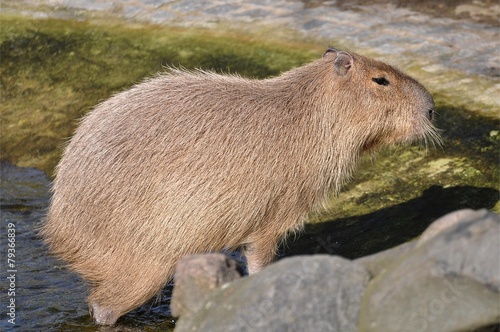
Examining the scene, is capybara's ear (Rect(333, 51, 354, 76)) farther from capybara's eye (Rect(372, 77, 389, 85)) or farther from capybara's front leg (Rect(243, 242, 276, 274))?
capybara's front leg (Rect(243, 242, 276, 274))

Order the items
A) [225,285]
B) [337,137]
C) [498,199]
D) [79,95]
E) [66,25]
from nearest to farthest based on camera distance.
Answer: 1. [225,285]
2. [337,137]
3. [498,199]
4. [79,95]
5. [66,25]

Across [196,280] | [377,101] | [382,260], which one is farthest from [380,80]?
[196,280]

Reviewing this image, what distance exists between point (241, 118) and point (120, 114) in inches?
23.8

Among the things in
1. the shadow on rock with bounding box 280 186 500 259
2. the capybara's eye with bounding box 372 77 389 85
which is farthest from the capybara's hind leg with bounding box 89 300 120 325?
the capybara's eye with bounding box 372 77 389 85

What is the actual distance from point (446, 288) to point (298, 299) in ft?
1.53

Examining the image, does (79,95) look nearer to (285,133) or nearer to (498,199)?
(285,133)

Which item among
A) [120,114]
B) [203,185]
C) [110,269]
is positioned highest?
[120,114]

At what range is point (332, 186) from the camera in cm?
517

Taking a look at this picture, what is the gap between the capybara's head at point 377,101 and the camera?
510 cm

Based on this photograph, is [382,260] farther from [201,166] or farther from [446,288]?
[201,166]

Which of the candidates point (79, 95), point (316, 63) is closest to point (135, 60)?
point (79, 95)

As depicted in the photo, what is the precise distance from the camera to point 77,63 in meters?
7.79

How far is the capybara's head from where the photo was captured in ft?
16.7

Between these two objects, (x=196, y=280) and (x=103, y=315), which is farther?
(x=103, y=315)
